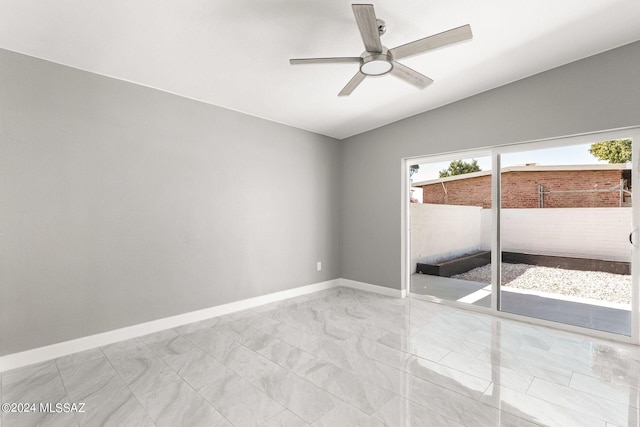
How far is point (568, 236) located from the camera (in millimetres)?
3225

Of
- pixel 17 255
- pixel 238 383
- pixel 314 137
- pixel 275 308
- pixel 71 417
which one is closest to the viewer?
pixel 71 417

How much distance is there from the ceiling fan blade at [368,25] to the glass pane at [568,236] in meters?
2.49

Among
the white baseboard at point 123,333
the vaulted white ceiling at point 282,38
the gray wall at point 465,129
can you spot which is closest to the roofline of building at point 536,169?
the gray wall at point 465,129

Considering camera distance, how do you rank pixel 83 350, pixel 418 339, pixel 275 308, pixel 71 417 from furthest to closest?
pixel 275 308 → pixel 418 339 → pixel 83 350 → pixel 71 417

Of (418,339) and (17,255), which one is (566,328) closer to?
(418,339)

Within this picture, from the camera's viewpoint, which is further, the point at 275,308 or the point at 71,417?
the point at 275,308

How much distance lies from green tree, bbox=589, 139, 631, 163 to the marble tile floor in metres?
1.81

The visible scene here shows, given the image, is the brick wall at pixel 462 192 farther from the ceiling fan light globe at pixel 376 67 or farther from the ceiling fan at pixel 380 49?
the ceiling fan light globe at pixel 376 67

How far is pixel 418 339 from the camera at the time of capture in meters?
2.93

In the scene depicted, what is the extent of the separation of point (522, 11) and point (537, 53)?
81 centimetres

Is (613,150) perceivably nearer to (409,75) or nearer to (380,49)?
(409,75)

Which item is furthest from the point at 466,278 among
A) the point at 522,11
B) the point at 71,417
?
the point at 71,417

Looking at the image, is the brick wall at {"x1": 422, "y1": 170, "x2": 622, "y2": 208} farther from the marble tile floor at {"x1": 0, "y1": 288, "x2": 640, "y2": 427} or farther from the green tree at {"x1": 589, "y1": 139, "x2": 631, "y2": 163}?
the marble tile floor at {"x1": 0, "y1": 288, "x2": 640, "y2": 427}

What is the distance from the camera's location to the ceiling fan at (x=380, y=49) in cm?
181
